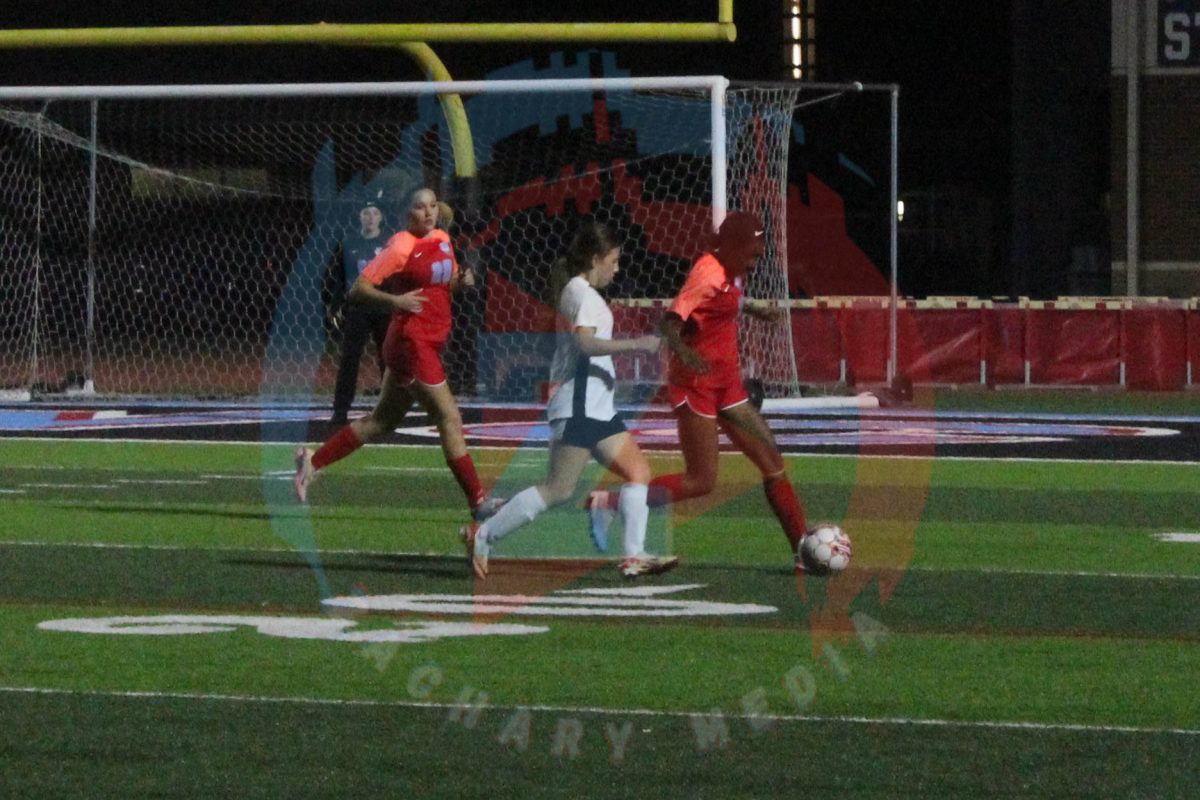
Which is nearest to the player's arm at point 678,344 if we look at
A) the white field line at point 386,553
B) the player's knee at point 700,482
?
the player's knee at point 700,482

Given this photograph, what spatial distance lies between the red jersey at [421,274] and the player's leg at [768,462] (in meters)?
2.15

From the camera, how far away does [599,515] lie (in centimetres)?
1068

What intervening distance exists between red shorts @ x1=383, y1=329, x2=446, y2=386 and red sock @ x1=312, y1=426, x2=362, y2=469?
1.83 feet

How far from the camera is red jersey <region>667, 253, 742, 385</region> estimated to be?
10.2 meters

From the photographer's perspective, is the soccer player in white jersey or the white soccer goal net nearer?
the soccer player in white jersey

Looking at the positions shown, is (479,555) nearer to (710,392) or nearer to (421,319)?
(710,392)

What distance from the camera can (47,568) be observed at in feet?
35.0

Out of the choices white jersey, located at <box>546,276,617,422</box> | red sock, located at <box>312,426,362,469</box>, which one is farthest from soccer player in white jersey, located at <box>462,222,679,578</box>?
red sock, located at <box>312,426,362,469</box>

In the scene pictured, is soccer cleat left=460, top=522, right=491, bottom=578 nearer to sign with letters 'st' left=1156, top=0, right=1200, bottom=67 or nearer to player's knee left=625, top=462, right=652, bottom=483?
player's knee left=625, top=462, right=652, bottom=483

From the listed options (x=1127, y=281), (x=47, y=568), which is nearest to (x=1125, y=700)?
(x=47, y=568)

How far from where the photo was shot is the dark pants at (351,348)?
756 inches

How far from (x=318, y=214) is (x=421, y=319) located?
23747 millimetres

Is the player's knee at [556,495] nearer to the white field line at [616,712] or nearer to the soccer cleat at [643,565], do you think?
the soccer cleat at [643,565]

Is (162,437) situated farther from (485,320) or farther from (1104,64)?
(1104,64)
